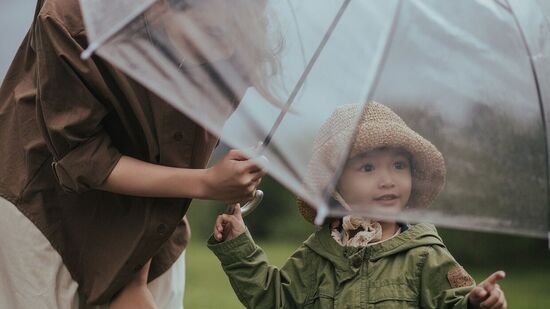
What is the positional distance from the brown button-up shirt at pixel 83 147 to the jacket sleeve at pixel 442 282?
59cm

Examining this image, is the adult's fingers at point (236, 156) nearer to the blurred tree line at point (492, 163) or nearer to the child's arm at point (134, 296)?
the blurred tree line at point (492, 163)

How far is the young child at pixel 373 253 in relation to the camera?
2.75 meters

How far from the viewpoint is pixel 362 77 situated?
2.53 meters

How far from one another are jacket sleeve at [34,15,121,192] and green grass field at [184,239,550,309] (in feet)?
13.6

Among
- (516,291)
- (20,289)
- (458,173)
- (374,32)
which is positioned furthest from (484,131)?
(516,291)

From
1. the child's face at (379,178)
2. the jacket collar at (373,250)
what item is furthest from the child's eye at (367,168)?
the jacket collar at (373,250)

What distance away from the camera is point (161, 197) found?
293 centimetres

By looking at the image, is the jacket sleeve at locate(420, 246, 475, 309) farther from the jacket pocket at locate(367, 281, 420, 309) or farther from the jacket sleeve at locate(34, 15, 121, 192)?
the jacket sleeve at locate(34, 15, 121, 192)

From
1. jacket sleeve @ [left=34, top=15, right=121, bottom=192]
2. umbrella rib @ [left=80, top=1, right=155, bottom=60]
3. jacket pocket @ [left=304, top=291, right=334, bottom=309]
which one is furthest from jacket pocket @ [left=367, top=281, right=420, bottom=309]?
umbrella rib @ [left=80, top=1, right=155, bottom=60]

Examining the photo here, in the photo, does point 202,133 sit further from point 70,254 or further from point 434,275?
point 434,275

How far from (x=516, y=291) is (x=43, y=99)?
5.37 metres

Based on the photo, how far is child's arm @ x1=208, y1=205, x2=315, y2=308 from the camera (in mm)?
3092

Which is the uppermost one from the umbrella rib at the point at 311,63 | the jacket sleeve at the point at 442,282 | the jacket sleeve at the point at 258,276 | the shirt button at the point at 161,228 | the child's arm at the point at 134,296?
the umbrella rib at the point at 311,63

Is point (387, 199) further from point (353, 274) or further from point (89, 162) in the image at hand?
point (89, 162)
